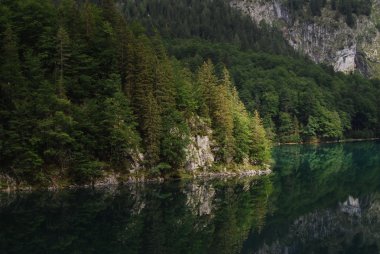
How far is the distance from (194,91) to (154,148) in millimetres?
15129

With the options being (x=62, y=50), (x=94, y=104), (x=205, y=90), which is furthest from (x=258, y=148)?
(x=62, y=50)

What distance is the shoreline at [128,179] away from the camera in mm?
60875

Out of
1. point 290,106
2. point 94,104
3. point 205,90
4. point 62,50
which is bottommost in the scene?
point 290,106

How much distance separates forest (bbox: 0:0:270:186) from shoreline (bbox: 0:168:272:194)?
0.85m

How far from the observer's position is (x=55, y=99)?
65.0 m

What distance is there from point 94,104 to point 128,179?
1068 centimetres

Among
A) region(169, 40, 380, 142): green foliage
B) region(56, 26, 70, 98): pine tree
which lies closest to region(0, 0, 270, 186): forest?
region(56, 26, 70, 98): pine tree

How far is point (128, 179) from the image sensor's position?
227 ft

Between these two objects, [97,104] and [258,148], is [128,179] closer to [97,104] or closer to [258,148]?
[97,104]

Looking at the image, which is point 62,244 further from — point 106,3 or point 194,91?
point 106,3

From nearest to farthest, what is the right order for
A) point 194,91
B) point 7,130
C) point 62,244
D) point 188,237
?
1. point 62,244
2. point 188,237
3. point 7,130
4. point 194,91

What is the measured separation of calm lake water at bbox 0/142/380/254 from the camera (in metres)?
38.9

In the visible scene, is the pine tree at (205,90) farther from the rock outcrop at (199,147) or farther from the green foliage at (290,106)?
the green foliage at (290,106)

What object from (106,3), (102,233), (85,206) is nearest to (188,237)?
(102,233)
